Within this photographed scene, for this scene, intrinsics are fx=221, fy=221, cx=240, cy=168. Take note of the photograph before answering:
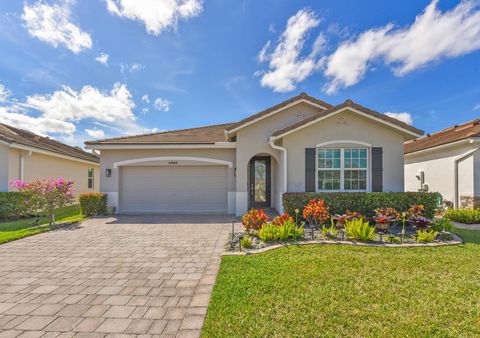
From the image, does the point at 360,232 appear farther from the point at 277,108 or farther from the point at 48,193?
the point at 48,193

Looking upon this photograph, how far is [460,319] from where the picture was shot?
10.0ft

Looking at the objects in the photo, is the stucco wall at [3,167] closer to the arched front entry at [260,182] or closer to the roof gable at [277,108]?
the roof gable at [277,108]

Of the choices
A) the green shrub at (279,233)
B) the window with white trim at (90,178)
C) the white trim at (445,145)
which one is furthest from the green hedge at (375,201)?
the window with white trim at (90,178)

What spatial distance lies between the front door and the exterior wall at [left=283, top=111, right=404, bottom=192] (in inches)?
162

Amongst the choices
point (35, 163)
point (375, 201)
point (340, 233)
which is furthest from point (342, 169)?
point (35, 163)

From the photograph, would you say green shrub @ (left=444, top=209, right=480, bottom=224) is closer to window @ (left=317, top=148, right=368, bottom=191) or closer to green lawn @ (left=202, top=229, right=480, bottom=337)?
window @ (left=317, top=148, right=368, bottom=191)

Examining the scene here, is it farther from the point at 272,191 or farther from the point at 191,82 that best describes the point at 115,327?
the point at 191,82

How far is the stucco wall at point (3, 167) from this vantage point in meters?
11.7

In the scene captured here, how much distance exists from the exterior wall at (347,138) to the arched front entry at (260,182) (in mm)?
4076

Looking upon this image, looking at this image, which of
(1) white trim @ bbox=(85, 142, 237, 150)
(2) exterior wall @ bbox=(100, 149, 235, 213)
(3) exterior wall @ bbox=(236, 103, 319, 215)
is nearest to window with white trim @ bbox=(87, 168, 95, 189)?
(2) exterior wall @ bbox=(100, 149, 235, 213)

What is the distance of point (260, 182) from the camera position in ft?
46.0

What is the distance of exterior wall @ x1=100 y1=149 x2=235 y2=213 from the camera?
12086 millimetres

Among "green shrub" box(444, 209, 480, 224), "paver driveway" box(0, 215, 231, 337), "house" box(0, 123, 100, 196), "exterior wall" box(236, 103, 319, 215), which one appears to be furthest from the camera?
"house" box(0, 123, 100, 196)

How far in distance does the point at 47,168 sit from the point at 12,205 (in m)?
4.07
